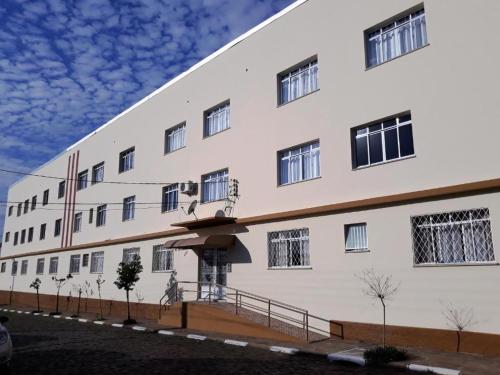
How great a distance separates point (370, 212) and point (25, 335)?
1186cm

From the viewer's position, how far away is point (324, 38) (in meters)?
14.9

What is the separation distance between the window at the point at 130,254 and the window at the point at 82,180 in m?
8.14

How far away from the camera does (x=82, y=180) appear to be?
3048 centimetres

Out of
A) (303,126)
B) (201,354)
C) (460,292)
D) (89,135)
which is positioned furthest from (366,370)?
(89,135)

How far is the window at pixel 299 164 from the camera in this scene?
14.9m

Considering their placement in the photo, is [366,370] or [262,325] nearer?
[366,370]

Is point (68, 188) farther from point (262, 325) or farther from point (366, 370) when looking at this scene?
point (366, 370)

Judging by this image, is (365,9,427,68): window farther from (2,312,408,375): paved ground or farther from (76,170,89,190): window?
(76,170,89,190): window

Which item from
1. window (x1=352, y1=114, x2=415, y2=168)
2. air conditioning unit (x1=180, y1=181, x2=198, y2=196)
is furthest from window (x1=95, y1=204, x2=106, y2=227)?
window (x1=352, y1=114, x2=415, y2=168)

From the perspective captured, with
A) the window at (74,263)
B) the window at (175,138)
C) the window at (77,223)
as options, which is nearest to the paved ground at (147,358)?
the window at (175,138)

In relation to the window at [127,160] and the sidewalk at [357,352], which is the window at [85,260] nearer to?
the window at [127,160]

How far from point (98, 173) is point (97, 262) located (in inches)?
221

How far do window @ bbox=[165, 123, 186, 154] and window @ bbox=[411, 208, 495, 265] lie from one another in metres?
12.3

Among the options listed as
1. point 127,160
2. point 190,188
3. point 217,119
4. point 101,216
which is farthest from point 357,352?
point 101,216
